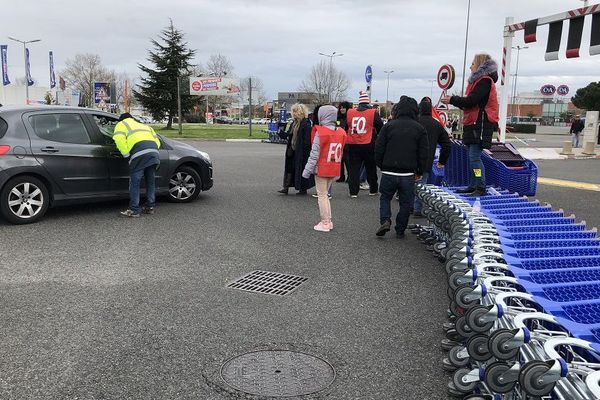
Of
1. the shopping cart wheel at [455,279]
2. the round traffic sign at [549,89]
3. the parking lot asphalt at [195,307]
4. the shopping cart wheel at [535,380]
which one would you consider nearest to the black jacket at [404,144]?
the parking lot asphalt at [195,307]

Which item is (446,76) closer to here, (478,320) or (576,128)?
(478,320)

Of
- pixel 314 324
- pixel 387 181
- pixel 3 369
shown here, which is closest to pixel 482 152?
pixel 387 181

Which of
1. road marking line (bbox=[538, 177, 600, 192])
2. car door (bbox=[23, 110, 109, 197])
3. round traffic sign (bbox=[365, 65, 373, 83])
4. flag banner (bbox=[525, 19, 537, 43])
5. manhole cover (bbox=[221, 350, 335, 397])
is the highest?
flag banner (bbox=[525, 19, 537, 43])

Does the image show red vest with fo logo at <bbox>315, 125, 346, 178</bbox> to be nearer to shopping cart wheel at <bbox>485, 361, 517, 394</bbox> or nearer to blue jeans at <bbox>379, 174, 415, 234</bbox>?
blue jeans at <bbox>379, 174, 415, 234</bbox>

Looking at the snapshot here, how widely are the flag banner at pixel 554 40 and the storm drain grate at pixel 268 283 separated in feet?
30.0

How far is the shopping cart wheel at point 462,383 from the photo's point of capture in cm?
314

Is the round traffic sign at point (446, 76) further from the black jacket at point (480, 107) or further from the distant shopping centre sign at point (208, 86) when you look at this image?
the distant shopping centre sign at point (208, 86)

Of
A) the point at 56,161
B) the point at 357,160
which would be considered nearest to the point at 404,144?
the point at 357,160

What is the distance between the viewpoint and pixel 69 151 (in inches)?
310

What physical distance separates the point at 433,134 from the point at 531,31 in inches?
219

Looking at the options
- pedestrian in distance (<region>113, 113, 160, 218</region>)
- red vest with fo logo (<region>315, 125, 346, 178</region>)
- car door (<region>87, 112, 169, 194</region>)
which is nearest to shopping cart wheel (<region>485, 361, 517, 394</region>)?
red vest with fo logo (<region>315, 125, 346, 178</region>)

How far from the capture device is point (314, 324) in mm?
4301

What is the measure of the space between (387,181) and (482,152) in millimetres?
1700

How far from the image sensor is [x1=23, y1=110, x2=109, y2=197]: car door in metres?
7.64
